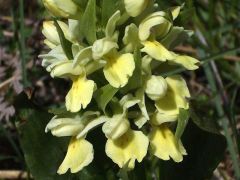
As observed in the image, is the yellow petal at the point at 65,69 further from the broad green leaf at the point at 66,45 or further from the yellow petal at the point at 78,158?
the yellow petal at the point at 78,158

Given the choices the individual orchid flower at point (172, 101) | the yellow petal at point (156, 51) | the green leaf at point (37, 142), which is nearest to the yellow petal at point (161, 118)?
the individual orchid flower at point (172, 101)

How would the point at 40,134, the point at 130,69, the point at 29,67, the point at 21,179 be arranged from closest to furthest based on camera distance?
the point at 130,69
the point at 40,134
the point at 21,179
the point at 29,67

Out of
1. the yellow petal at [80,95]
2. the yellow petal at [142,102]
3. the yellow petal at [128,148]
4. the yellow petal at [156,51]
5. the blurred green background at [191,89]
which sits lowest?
the blurred green background at [191,89]

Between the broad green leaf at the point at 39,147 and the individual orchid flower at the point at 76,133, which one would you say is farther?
the broad green leaf at the point at 39,147

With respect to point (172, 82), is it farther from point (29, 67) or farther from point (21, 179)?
point (29, 67)

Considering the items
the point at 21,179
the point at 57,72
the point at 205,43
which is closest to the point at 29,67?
the point at 21,179

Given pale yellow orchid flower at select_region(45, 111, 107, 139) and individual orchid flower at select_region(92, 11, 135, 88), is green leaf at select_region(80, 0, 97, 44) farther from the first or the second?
pale yellow orchid flower at select_region(45, 111, 107, 139)

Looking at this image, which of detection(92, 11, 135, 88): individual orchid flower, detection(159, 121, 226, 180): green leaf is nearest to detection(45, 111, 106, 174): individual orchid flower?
detection(92, 11, 135, 88): individual orchid flower
